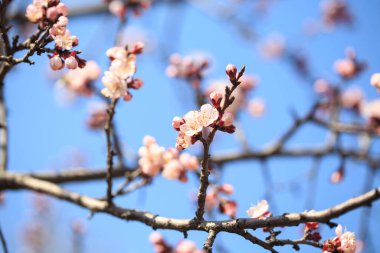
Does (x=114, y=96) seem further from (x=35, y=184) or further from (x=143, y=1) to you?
(x=143, y=1)

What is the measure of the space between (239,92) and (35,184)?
292 centimetres

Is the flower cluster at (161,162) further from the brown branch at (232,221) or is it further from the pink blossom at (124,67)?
the pink blossom at (124,67)

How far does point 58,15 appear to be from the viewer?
142 centimetres

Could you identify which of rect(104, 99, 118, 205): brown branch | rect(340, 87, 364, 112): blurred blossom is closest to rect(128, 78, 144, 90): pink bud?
rect(104, 99, 118, 205): brown branch

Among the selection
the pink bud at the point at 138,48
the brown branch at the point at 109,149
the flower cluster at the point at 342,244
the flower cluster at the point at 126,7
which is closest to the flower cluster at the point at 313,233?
the flower cluster at the point at 342,244

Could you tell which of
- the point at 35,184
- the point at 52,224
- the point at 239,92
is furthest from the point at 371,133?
the point at 52,224

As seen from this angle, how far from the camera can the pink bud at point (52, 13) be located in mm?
1396

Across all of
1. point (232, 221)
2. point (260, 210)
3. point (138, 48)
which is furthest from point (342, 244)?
point (138, 48)

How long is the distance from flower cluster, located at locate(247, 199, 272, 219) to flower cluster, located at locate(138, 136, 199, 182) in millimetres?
644

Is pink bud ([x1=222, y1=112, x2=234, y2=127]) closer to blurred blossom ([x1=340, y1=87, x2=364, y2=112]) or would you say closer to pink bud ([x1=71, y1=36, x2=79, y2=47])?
pink bud ([x1=71, y1=36, x2=79, y2=47])

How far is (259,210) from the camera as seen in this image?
163 centimetres

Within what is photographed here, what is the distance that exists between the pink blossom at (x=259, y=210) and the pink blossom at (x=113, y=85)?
77 centimetres

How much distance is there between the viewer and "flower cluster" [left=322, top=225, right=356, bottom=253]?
1.50 m

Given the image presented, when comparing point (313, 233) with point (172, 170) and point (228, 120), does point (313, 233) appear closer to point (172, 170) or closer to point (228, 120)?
point (228, 120)
